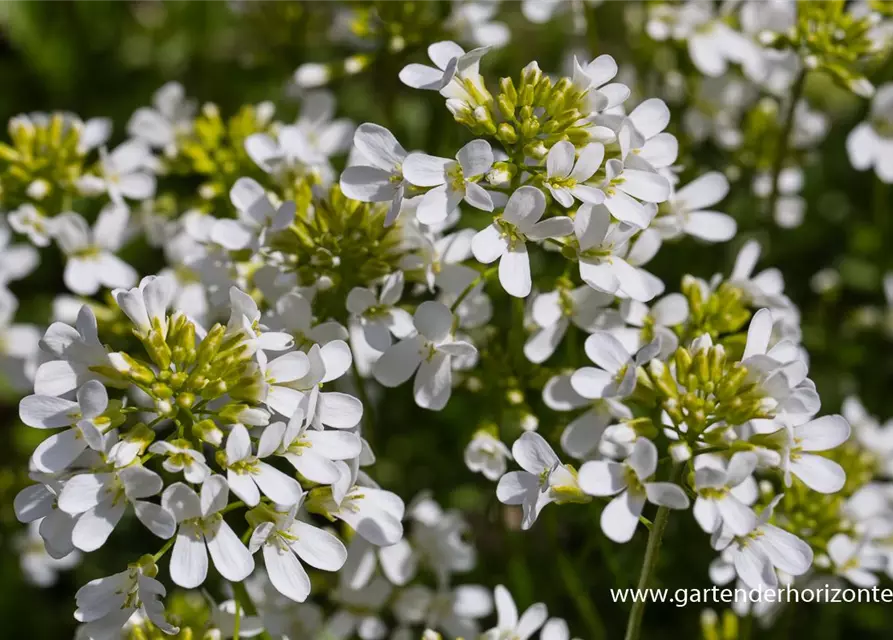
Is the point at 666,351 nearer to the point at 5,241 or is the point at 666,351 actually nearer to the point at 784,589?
the point at 784,589

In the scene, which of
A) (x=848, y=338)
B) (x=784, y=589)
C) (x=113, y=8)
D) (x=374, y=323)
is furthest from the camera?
(x=113, y=8)

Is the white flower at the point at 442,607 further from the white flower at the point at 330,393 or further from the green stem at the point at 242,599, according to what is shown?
the white flower at the point at 330,393

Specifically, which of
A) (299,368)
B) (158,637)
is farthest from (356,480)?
(158,637)

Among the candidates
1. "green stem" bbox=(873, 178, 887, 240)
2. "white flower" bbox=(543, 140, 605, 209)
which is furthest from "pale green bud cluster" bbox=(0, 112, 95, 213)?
"green stem" bbox=(873, 178, 887, 240)

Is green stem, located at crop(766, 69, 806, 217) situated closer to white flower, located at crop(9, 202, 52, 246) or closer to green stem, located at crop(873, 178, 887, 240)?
green stem, located at crop(873, 178, 887, 240)

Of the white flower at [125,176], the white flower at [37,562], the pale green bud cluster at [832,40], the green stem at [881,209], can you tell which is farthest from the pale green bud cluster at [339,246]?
the green stem at [881,209]

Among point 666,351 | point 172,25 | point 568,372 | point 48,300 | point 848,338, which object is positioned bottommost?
point 48,300
